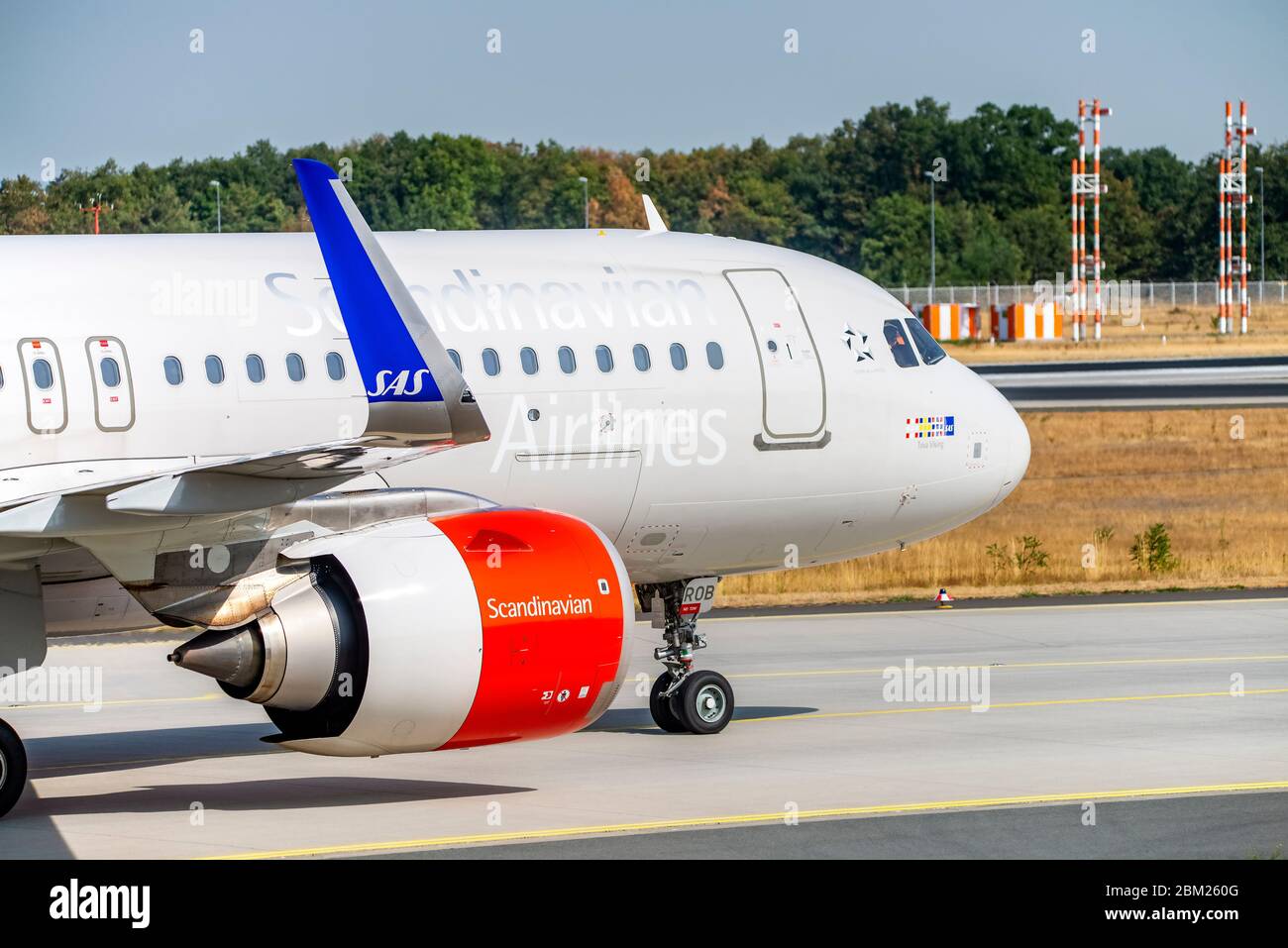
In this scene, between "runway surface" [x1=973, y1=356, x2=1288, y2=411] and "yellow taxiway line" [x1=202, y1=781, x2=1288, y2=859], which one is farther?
"runway surface" [x1=973, y1=356, x2=1288, y2=411]

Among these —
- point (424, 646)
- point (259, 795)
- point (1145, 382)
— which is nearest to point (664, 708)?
point (259, 795)

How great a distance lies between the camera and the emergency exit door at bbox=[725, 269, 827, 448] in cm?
1944

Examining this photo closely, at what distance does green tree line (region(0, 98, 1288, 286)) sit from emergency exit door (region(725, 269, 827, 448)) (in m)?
85.2

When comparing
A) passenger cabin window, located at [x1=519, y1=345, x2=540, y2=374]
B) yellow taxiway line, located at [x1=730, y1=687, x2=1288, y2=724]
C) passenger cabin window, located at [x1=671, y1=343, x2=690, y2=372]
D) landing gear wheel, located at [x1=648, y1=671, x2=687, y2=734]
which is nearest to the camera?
passenger cabin window, located at [x1=519, y1=345, x2=540, y2=374]

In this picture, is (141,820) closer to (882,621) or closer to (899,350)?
(899,350)

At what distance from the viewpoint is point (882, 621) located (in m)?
29.2

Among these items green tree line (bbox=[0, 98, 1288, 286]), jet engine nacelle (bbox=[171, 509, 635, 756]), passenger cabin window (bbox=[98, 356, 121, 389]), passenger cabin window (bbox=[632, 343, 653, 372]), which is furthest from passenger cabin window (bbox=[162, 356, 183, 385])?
green tree line (bbox=[0, 98, 1288, 286])

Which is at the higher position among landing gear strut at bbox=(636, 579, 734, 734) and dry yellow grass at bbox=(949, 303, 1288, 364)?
dry yellow grass at bbox=(949, 303, 1288, 364)

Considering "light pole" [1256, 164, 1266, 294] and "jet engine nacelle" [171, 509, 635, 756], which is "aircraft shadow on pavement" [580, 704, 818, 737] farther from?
"light pole" [1256, 164, 1266, 294]

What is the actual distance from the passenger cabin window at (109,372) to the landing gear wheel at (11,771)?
9.57 ft

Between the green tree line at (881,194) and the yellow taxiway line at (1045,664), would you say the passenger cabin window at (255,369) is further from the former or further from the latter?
the green tree line at (881,194)

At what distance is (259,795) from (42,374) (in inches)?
160
